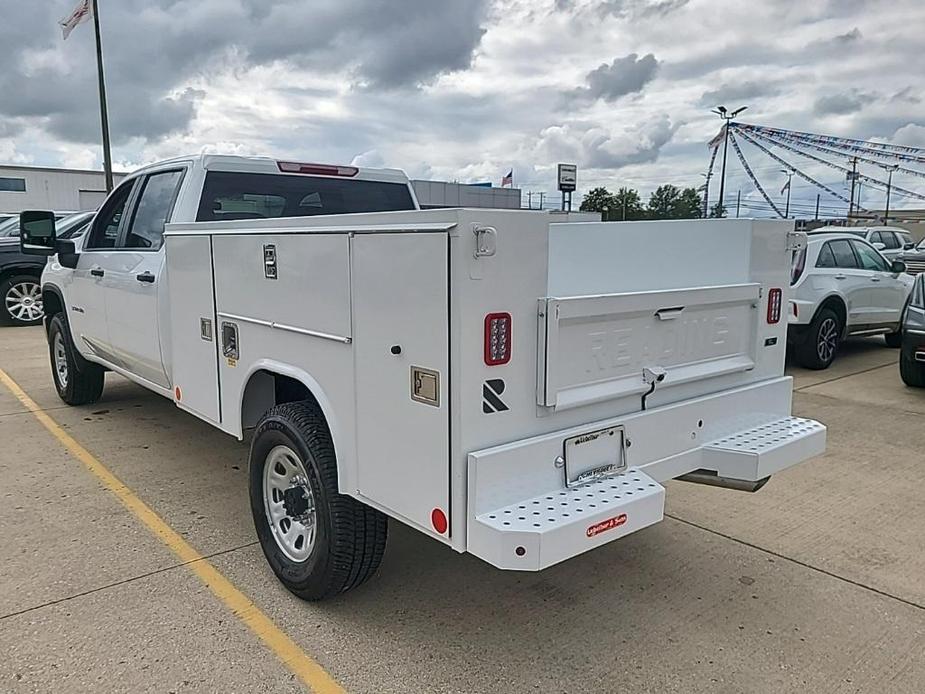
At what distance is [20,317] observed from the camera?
42.9 ft

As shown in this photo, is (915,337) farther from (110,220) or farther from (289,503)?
(110,220)

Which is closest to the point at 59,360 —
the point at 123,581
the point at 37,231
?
the point at 37,231

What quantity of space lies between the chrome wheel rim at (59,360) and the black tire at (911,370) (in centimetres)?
825

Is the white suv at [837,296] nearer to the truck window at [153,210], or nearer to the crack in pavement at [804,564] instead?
the crack in pavement at [804,564]

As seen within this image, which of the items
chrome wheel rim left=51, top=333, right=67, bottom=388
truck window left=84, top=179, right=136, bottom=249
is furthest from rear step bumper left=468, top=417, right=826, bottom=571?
chrome wheel rim left=51, top=333, right=67, bottom=388

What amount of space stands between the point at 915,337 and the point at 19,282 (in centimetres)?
1342

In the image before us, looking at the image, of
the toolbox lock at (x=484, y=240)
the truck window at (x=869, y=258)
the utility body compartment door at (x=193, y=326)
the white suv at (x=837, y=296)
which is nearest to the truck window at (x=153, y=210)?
the utility body compartment door at (x=193, y=326)

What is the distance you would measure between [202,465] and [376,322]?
10.4 ft

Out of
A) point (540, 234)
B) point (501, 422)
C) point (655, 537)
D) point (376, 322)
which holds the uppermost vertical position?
point (540, 234)

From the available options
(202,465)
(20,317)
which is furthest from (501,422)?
(20,317)

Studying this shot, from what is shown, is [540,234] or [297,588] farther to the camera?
[297,588]

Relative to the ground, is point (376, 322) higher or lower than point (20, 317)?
higher

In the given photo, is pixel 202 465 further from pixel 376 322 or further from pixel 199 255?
pixel 376 322

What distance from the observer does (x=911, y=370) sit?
7.87 meters
